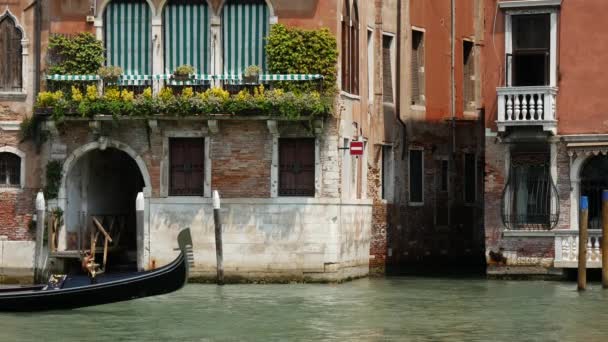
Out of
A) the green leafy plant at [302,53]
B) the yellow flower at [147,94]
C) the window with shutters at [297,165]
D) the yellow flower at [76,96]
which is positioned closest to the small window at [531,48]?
the green leafy plant at [302,53]

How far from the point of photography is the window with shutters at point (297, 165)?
25797 mm

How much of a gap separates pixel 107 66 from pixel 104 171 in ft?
6.92

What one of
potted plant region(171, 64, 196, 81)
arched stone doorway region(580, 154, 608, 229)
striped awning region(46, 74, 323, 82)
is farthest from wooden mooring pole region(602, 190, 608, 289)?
potted plant region(171, 64, 196, 81)

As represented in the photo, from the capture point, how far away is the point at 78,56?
85.9ft

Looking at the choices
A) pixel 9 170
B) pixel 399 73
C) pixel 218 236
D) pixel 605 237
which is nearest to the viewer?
pixel 605 237

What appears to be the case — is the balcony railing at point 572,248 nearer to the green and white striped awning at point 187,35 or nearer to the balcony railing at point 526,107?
the balcony railing at point 526,107

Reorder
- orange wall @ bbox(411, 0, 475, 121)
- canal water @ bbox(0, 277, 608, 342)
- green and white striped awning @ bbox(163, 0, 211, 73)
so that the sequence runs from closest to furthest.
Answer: canal water @ bbox(0, 277, 608, 342), green and white striped awning @ bbox(163, 0, 211, 73), orange wall @ bbox(411, 0, 475, 121)

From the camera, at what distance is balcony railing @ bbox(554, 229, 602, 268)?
25.4m

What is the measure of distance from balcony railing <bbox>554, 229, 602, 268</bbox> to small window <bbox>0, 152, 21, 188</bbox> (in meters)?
7.98

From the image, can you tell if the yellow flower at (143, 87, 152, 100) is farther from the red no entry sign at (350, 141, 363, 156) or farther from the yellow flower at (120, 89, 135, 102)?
the red no entry sign at (350, 141, 363, 156)

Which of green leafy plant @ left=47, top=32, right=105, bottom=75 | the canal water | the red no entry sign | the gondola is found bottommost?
the canal water

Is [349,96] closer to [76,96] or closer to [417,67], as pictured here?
[76,96]

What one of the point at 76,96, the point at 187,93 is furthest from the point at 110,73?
the point at 187,93

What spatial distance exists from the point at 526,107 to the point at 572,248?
216 cm
